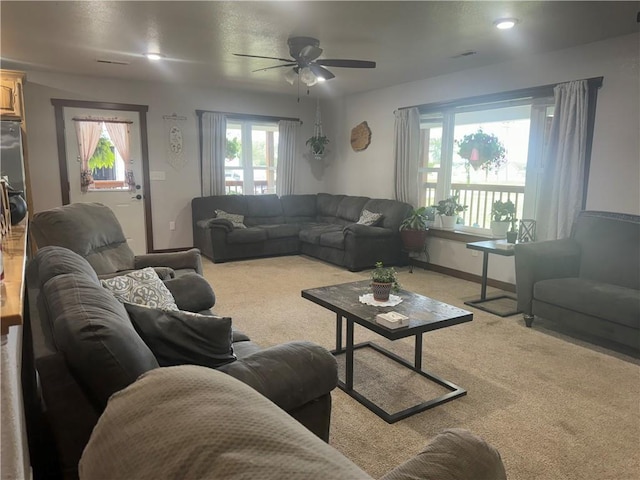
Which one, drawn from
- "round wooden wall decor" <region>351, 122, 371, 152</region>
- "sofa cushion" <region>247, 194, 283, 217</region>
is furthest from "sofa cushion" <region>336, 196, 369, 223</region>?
"sofa cushion" <region>247, 194, 283, 217</region>

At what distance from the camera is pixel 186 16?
3.35 m

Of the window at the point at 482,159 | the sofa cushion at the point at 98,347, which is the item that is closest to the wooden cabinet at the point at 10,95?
the sofa cushion at the point at 98,347

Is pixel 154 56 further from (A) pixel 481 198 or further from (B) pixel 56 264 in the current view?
(A) pixel 481 198

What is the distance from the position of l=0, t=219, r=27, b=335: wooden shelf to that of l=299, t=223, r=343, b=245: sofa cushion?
3941mm

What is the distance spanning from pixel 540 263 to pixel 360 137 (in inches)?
155

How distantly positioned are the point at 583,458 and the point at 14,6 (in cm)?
452

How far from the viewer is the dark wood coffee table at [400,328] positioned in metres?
2.39

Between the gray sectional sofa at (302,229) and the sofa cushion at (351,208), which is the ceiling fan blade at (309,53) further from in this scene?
the sofa cushion at (351,208)

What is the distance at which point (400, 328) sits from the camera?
2369mm

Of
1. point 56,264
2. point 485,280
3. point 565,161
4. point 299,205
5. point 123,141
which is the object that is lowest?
point 485,280

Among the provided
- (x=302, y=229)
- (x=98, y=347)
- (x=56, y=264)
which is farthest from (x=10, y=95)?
(x=98, y=347)

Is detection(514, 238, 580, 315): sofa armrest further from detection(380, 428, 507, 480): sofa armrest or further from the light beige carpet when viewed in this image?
detection(380, 428, 507, 480): sofa armrest

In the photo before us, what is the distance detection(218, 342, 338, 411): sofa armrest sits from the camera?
5.19 ft

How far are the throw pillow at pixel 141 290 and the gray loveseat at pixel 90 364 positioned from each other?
21 cm
